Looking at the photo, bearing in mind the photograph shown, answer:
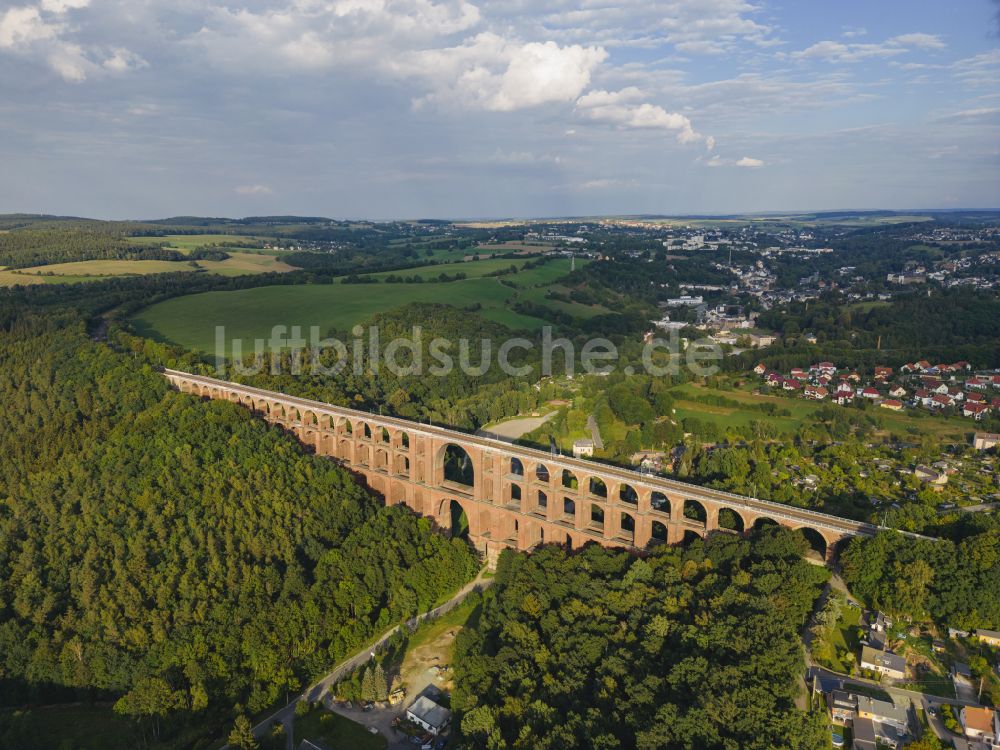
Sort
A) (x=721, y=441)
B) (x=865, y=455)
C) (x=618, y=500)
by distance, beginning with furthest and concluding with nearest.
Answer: (x=721, y=441), (x=865, y=455), (x=618, y=500)

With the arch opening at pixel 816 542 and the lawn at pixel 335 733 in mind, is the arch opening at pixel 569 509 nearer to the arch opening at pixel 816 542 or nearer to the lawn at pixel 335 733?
the arch opening at pixel 816 542

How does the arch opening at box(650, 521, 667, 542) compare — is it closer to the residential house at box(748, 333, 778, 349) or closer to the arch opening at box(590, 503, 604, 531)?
the arch opening at box(590, 503, 604, 531)

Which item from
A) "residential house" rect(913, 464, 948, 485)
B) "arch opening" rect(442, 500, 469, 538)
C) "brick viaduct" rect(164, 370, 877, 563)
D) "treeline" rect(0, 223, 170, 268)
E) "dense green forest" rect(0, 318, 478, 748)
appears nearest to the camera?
"dense green forest" rect(0, 318, 478, 748)

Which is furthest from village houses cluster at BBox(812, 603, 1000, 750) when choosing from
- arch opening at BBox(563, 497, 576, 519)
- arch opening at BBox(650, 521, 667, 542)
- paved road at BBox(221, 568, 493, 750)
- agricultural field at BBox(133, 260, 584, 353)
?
agricultural field at BBox(133, 260, 584, 353)

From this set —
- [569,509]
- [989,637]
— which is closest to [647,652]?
[989,637]

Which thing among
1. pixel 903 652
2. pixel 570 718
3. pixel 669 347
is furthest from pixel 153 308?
pixel 903 652

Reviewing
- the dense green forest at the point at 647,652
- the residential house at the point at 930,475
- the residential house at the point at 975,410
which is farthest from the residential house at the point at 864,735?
the residential house at the point at 975,410

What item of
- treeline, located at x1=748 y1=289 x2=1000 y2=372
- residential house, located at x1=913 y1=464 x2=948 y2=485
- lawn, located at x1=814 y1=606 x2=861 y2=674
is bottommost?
lawn, located at x1=814 y1=606 x2=861 y2=674

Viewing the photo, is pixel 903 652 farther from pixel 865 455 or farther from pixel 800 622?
pixel 865 455
